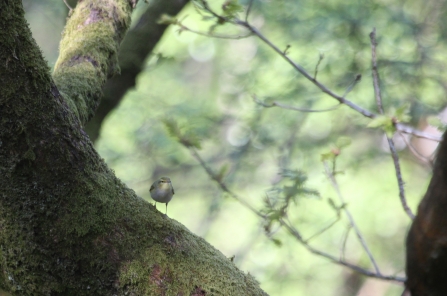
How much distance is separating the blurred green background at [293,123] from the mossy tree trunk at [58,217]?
112 cm

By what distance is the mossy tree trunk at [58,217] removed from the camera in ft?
5.15

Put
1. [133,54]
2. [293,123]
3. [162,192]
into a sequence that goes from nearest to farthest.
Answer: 1. [162,192]
2. [133,54]
3. [293,123]

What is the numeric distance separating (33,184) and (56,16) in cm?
549

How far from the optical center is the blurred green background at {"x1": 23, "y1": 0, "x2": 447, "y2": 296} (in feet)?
19.8

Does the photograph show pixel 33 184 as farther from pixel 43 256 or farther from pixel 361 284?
pixel 361 284

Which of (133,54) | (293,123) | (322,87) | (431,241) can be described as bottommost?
(293,123)

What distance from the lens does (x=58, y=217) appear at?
166 centimetres

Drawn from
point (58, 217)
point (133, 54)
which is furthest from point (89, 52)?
point (58, 217)

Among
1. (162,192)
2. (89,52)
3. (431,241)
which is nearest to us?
(431,241)

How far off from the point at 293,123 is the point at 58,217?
Answer: 20.0ft

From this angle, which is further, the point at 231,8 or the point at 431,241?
the point at 231,8

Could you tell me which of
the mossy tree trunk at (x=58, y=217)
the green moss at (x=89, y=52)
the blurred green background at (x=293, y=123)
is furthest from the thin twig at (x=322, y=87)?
the mossy tree trunk at (x=58, y=217)

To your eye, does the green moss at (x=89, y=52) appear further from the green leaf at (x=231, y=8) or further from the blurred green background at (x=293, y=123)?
the green leaf at (x=231, y=8)

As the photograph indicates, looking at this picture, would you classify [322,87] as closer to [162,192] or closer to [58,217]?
[162,192]
